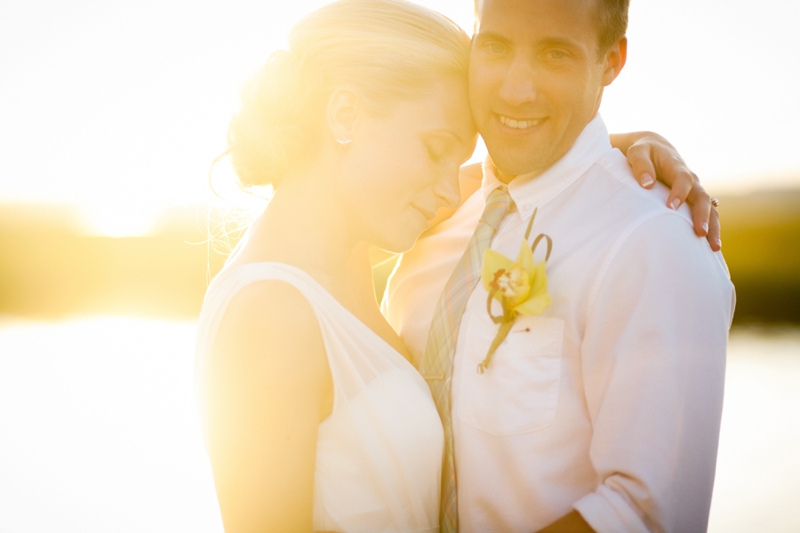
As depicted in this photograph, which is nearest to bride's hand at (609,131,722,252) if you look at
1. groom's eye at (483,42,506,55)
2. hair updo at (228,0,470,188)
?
groom's eye at (483,42,506,55)

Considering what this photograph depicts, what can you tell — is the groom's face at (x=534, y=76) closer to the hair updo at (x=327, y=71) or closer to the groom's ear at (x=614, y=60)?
the groom's ear at (x=614, y=60)

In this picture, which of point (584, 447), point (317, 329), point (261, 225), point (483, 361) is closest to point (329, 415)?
point (317, 329)

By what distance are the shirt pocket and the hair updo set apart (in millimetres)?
859

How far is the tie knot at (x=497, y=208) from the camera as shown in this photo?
2.38m

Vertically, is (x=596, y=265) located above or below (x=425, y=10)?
below

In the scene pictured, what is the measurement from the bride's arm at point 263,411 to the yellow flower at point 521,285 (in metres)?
0.58

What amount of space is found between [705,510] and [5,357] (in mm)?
10077

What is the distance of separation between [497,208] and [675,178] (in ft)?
1.94

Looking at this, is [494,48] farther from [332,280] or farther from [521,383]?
[521,383]

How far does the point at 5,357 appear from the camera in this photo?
963 cm

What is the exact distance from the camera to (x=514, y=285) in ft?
6.52

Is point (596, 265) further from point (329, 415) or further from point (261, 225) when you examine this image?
point (261, 225)

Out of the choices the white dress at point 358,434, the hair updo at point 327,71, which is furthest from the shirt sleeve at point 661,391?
the hair updo at point 327,71

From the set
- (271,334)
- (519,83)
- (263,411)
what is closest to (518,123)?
(519,83)
